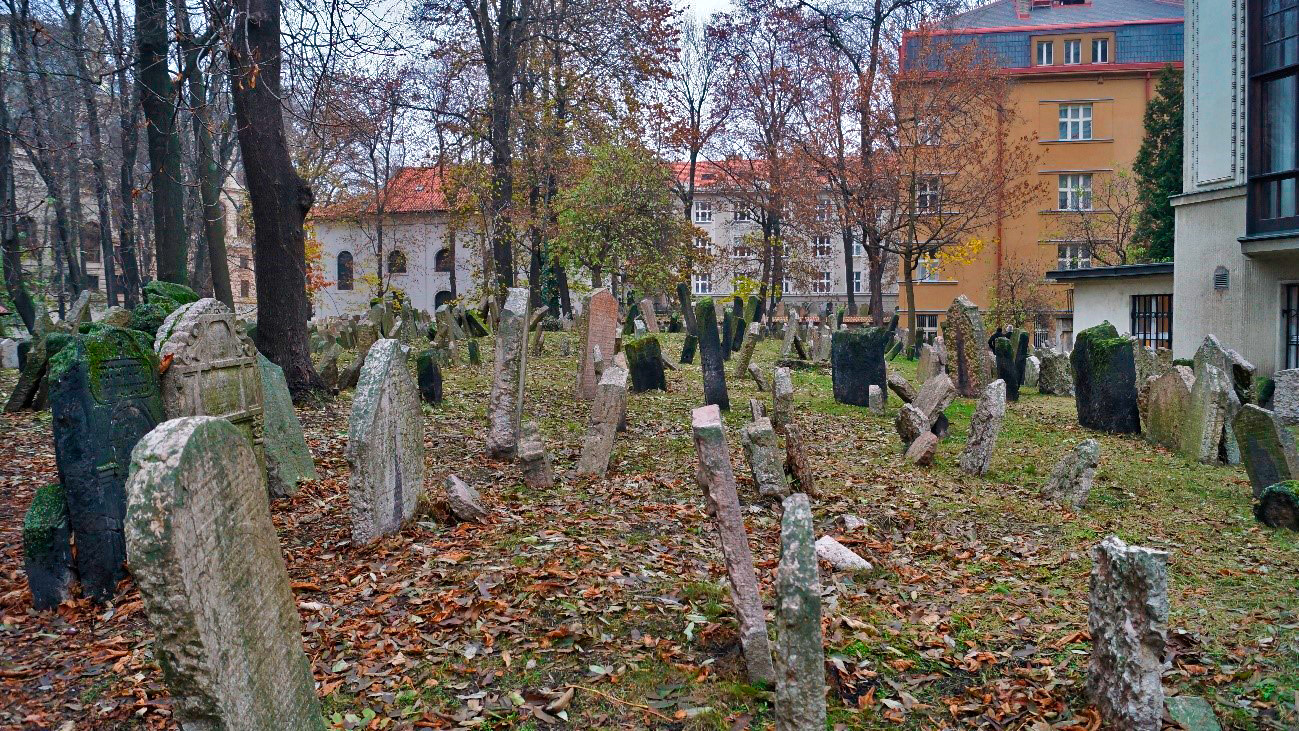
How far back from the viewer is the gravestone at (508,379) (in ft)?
28.0

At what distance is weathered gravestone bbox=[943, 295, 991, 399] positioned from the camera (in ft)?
44.1

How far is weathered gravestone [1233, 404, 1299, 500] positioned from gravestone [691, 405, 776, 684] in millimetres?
5762

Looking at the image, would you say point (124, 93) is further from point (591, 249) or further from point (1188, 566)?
point (1188, 566)

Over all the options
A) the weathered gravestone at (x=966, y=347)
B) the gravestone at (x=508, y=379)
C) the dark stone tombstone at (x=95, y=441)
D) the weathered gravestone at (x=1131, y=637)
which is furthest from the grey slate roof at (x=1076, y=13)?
the dark stone tombstone at (x=95, y=441)

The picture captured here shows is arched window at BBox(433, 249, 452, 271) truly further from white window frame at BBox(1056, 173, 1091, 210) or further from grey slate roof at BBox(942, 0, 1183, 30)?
white window frame at BBox(1056, 173, 1091, 210)

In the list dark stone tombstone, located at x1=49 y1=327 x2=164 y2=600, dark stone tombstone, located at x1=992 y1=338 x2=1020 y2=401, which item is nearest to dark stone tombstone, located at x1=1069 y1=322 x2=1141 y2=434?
dark stone tombstone, located at x1=992 y1=338 x2=1020 y2=401

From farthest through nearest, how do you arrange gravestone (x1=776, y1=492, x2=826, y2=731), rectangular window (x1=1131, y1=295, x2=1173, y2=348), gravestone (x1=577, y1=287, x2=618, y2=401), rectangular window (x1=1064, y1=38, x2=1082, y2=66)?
rectangular window (x1=1064, y1=38, x2=1082, y2=66), rectangular window (x1=1131, y1=295, x2=1173, y2=348), gravestone (x1=577, y1=287, x2=618, y2=401), gravestone (x1=776, y1=492, x2=826, y2=731)

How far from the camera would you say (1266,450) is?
781 cm

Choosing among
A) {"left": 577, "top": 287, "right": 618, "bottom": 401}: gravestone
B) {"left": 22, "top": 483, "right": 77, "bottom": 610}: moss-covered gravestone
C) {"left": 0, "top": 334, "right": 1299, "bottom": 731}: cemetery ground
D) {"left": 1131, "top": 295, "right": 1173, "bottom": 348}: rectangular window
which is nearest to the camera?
{"left": 0, "top": 334, "right": 1299, "bottom": 731}: cemetery ground

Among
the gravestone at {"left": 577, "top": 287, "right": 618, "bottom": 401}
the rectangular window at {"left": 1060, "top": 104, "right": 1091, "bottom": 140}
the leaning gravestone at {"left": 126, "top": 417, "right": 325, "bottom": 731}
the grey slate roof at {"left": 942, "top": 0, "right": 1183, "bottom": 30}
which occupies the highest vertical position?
the grey slate roof at {"left": 942, "top": 0, "right": 1183, "bottom": 30}

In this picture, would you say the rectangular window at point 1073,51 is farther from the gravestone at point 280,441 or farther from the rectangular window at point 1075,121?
the gravestone at point 280,441

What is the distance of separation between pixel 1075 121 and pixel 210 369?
3899 cm

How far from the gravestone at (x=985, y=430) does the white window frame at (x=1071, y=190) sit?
32.1 meters

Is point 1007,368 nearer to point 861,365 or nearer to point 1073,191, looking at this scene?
point 861,365
